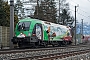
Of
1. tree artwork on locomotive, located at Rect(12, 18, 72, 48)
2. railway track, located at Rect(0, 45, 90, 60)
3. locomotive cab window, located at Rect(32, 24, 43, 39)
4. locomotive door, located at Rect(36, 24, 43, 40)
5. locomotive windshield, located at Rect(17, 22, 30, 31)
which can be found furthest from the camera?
locomotive door, located at Rect(36, 24, 43, 40)

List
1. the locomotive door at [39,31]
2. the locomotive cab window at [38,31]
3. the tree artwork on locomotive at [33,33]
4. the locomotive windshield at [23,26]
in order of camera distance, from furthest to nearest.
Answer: the locomotive door at [39,31] → the locomotive cab window at [38,31] → the locomotive windshield at [23,26] → the tree artwork on locomotive at [33,33]

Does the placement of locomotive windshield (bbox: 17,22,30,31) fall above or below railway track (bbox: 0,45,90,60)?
above

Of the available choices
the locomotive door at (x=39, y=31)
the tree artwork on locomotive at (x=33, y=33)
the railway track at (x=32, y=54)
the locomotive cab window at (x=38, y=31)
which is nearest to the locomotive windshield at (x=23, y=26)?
the tree artwork on locomotive at (x=33, y=33)

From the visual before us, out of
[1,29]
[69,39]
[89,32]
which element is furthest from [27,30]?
[89,32]

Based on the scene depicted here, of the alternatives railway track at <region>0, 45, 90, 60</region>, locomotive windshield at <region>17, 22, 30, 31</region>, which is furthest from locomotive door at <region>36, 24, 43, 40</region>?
railway track at <region>0, 45, 90, 60</region>

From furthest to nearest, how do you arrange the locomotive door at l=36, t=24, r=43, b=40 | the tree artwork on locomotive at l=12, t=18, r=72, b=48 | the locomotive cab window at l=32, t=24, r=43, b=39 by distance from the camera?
1. the locomotive door at l=36, t=24, r=43, b=40
2. the locomotive cab window at l=32, t=24, r=43, b=39
3. the tree artwork on locomotive at l=12, t=18, r=72, b=48

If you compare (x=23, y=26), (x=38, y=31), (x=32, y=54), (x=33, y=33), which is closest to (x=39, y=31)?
(x=38, y=31)

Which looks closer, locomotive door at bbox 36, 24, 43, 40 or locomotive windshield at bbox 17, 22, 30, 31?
locomotive windshield at bbox 17, 22, 30, 31

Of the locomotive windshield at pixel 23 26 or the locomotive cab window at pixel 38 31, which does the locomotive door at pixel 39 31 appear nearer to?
the locomotive cab window at pixel 38 31

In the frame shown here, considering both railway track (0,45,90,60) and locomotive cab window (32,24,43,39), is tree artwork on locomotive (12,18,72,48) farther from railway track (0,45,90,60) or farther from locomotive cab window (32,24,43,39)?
railway track (0,45,90,60)

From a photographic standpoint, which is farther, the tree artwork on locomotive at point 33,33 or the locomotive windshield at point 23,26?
the locomotive windshield at point 23,26

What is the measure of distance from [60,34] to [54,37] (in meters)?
2.83

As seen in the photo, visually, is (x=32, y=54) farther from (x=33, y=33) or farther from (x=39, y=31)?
(x=39, y=31)

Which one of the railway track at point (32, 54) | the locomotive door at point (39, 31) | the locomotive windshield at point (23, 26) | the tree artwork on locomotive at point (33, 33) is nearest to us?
the railway track at point (32, 54)
